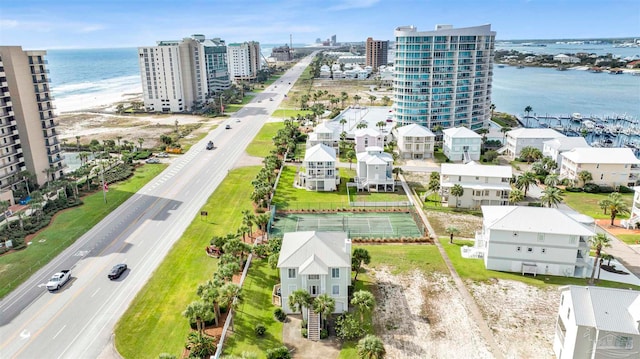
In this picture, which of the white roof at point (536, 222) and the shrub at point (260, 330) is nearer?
the shrub at point (260, 330)

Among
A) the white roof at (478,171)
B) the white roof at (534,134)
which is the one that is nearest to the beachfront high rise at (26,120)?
the white roof at (478,171)

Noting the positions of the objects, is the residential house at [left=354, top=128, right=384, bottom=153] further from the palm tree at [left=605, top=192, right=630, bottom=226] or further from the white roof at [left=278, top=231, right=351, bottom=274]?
the white roof at [left=278, top=231, right=351, bottom=274]

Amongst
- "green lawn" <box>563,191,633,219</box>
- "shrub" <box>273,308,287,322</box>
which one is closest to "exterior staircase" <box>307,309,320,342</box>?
"shrub" <box>273,308,287,322</box>

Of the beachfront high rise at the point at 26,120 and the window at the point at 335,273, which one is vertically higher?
the beachfront high rise at the point at 26,120

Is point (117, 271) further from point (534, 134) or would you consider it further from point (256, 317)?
point (534, 134)

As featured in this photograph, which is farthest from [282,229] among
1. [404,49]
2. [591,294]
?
[404,49]

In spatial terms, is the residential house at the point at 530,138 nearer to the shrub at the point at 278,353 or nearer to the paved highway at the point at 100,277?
the paved highway at the point at 100,277

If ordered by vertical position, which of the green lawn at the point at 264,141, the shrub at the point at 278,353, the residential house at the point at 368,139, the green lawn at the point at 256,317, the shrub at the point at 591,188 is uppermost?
the residential house at the point at 368,139
